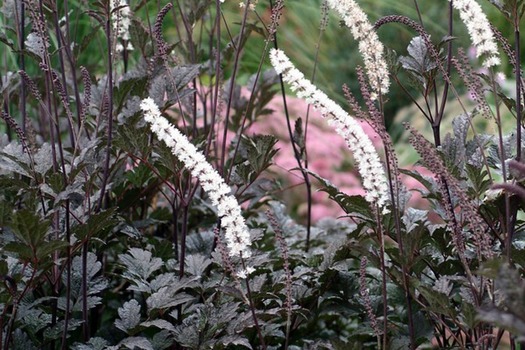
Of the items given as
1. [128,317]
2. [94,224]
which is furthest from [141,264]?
[94,224]

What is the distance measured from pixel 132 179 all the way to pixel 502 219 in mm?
884

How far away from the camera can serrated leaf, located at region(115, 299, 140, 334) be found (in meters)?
1.62

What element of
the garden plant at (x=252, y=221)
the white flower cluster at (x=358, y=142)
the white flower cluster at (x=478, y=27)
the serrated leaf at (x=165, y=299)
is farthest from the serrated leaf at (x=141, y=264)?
the white flower cluster at (x=478, y=27)

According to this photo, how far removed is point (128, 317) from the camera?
64.6 inches

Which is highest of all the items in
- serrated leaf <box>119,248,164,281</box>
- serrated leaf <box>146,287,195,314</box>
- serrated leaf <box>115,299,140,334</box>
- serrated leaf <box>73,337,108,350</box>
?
serrated leaf <box>119,248,164,281</box>

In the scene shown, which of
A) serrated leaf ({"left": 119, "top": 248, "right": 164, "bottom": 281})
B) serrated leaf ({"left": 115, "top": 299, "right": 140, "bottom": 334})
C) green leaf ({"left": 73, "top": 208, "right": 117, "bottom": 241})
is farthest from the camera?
serrated leaf ({"left": 119, "top": 248, "right": 164, "bottom": 281})

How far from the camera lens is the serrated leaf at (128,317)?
5.30ft

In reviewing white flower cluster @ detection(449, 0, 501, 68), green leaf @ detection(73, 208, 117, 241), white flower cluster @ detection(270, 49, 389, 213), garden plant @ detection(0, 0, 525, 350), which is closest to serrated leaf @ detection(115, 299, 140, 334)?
garden plant @ detection(0, 0, 525, 350)

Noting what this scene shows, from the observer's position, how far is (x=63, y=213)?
1865mm

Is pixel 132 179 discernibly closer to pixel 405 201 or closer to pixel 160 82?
pixel 160 82

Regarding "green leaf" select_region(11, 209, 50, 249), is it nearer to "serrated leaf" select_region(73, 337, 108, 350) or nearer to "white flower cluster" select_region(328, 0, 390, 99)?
"serrated leaf" select_region(73, 337, 108, 350)

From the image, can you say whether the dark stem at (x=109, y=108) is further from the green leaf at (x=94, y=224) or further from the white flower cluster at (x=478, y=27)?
the white flower cluster at (x=478, y=27)

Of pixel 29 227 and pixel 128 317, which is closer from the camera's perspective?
pixel 29 227

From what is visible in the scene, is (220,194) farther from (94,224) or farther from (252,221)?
(252,221)
